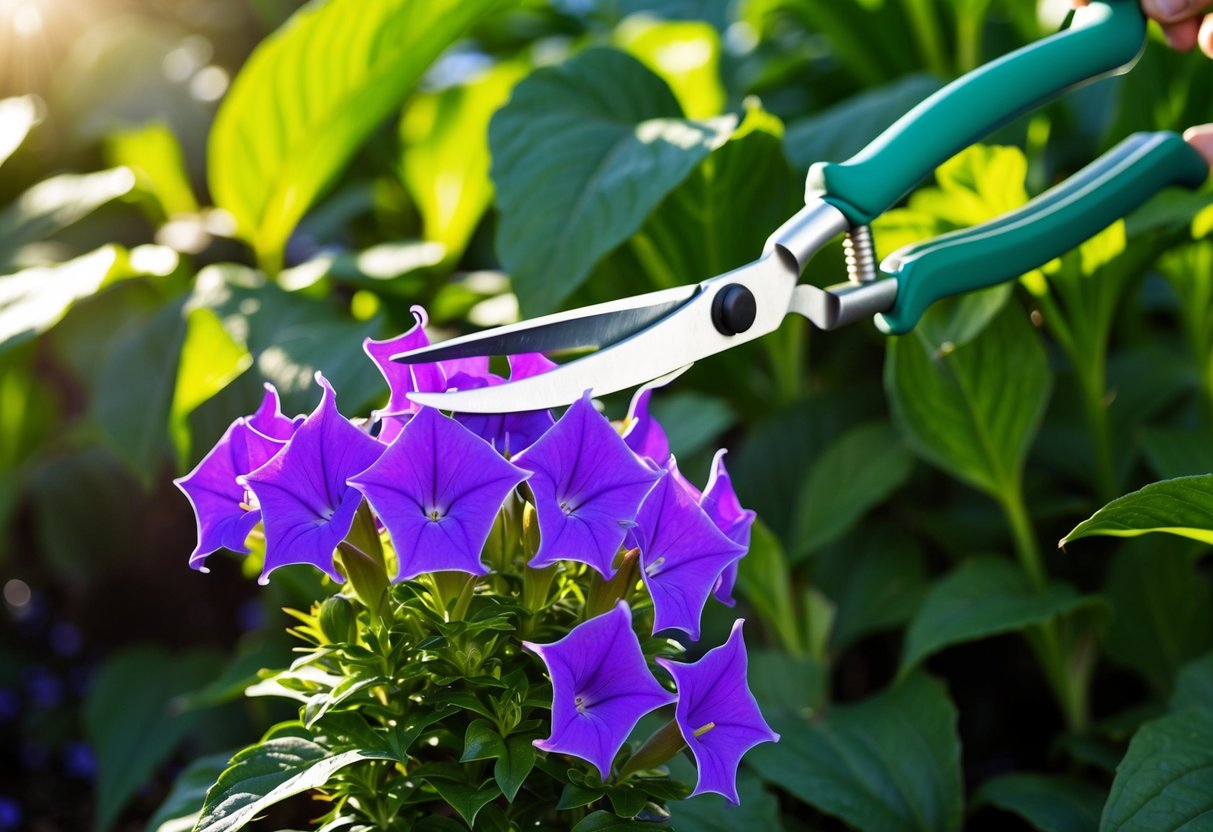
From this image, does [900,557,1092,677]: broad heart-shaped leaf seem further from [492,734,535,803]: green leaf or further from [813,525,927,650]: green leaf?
[492,734,535,803]: green leaf

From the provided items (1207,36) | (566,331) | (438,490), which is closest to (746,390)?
(1207,36)

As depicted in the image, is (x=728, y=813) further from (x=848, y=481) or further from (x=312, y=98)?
(x=312, y=98)

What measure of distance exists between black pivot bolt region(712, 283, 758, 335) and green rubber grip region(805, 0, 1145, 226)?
3.6 inches

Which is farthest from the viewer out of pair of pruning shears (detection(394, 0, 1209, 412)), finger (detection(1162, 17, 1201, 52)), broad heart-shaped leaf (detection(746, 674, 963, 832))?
finger (detection(1162, 17, 1201, 52))

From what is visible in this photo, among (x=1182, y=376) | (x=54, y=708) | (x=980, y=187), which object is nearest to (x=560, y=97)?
(x=980, y=187)

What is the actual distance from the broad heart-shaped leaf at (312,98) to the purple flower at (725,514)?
2.40 feet

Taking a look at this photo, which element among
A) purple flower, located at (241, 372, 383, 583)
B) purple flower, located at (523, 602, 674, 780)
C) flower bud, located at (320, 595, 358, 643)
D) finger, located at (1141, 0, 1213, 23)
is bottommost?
purple flower, located at (523, 602, 674, 780)

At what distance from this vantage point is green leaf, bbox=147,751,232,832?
79 centimetres

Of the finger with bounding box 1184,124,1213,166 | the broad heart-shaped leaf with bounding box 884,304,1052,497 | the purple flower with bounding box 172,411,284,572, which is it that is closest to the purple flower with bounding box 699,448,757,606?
the purple flower with bounding box 172,411,284,572

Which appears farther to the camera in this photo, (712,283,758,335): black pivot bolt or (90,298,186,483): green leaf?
(90,298,186,483): green leaf

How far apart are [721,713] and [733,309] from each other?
24cm

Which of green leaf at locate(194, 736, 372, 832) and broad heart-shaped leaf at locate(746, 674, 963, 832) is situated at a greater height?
green leaf at locate(194, 736, 372, 832)

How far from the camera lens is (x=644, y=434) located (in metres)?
0.66

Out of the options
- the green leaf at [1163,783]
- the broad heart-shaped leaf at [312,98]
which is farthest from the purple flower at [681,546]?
the broad heart-shaped leaf at [312,98]
